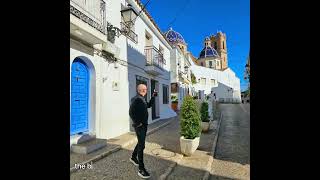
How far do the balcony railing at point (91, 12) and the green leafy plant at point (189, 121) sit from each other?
2.85 m

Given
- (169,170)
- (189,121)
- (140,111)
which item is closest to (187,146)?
(189,121)

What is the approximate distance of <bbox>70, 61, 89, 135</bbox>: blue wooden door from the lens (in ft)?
16.7

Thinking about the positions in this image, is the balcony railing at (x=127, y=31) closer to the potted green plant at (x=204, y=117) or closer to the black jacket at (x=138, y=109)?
the potted green plant at (x=204, y=117)

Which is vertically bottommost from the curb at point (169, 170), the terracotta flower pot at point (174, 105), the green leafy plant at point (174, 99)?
the curb at point (169, 170)

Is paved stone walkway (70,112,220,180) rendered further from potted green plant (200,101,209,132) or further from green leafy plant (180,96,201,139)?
potted green plant (200,101,209,132)

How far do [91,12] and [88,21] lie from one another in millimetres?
300

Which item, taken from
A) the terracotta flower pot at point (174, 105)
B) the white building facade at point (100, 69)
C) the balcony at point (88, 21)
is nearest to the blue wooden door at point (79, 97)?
the white building facade at point (100, 69)

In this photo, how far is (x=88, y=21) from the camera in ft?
16.3

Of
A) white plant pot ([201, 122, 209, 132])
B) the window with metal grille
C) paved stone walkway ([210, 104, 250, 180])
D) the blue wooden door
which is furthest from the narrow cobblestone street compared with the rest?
the window with metal grille

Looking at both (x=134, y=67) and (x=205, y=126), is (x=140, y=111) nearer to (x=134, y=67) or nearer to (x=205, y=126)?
(x=134, y=67)

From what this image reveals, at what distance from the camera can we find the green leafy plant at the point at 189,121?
16.7ft

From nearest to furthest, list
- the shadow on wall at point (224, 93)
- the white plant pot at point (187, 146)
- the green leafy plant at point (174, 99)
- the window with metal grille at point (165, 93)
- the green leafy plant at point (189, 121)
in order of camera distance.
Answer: the white plant pot at point (187, 146) → the green leafy plant at point (189, 121) → the window with metal grille at point (165, 93) → the green leafy plant at point (174, 99) → the shadow on wall at point (224, 93)
